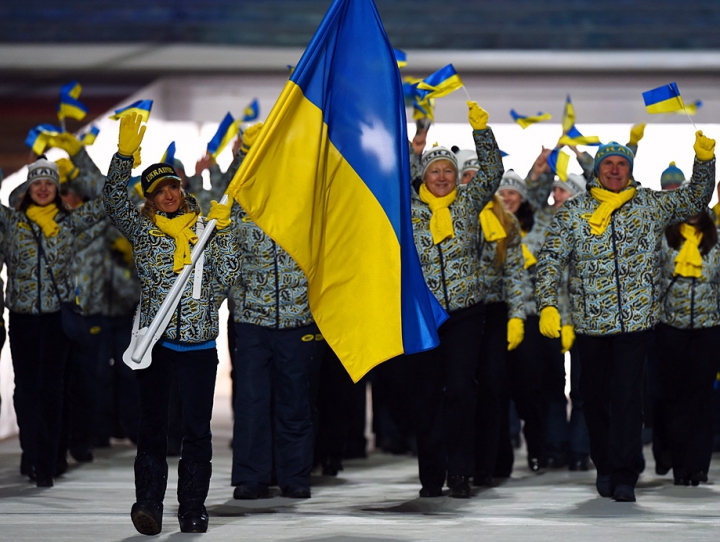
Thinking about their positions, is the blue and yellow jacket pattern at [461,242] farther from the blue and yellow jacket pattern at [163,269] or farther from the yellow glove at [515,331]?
the blue and yellow jacket pattern at [163,269]

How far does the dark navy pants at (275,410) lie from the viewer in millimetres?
8125

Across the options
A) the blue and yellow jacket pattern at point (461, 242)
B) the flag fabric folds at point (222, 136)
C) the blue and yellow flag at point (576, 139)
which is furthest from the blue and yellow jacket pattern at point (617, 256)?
the flag fabric folds at point (222, 136)

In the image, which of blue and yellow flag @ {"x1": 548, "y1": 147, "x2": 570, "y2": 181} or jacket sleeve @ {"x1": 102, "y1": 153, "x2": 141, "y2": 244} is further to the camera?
blue and yellow flag @ {"x1": 548, "y1": 147, "x2": 570, "y2": 181}

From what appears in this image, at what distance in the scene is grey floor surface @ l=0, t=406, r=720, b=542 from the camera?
668cm

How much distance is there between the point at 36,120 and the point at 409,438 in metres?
7.32

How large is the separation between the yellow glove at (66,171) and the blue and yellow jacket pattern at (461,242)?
119 inches

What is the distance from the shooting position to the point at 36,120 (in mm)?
15867

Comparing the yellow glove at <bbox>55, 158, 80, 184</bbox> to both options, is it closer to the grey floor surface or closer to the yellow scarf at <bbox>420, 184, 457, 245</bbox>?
the grey floor surface

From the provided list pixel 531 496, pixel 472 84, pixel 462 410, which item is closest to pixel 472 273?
pixel 462 410

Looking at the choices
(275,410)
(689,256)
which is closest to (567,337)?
(689,256)

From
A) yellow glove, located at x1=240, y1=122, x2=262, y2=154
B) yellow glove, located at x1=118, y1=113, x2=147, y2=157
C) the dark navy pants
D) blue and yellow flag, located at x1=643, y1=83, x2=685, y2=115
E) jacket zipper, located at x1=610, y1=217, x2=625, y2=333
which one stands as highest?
blue and yellow flag, located at x1=643, y1=83, x2=685, y2=115

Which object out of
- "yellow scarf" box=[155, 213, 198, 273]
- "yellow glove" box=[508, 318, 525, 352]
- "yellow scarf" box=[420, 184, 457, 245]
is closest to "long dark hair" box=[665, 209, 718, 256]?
"yellow glove" box=[508, 318, 525, 352]

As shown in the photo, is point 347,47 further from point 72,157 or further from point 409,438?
point 409,438

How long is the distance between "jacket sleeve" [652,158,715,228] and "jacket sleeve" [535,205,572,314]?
565 millimetres
